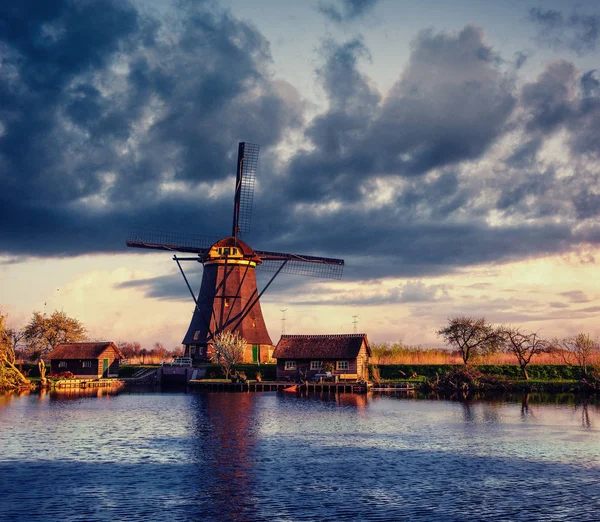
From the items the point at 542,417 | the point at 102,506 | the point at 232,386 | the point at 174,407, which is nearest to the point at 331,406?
the point at 174,407

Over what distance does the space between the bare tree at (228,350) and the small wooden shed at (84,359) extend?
12.5m

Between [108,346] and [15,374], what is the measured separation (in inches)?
450

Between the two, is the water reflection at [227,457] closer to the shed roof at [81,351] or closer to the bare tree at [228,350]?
the bare tree at [228,350]

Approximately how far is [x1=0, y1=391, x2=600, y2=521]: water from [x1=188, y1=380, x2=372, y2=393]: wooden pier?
1596 cm

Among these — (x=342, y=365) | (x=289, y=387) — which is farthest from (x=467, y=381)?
(x=289, y=387)

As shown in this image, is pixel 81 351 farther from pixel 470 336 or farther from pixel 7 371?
pixel 470 336

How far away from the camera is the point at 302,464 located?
2562 cm

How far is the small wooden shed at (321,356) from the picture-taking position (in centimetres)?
6350

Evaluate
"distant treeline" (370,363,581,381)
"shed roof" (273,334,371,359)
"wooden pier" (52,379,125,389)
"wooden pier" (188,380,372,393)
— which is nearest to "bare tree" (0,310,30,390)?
"wooden pier" (52,379,125,389)

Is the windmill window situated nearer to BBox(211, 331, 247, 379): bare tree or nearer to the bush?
the bush

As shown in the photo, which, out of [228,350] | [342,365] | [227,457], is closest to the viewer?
[227,457]

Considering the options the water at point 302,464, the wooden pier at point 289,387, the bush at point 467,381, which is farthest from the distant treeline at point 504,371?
the water at point 302,464

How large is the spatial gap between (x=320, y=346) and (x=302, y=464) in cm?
3949

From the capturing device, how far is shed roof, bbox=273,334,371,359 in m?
63.6
